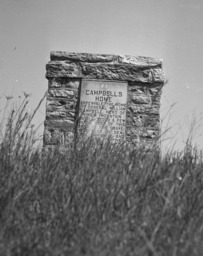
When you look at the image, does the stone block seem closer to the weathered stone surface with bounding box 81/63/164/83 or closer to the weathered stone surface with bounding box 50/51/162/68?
the weathered stone surface with bounding box 81/63/164/83

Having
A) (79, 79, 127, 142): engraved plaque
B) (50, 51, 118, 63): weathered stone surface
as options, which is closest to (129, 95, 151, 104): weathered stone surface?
(79, 79, 127, 142): engraved plaque

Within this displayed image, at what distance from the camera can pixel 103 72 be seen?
6.56 metres

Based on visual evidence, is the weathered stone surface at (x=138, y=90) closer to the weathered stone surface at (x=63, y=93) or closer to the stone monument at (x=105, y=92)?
the stone monument at (x=105, y=92)

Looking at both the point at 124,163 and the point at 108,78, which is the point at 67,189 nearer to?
the point at 124,163

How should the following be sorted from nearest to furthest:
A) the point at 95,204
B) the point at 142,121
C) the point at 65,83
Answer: the point at 95,204 < the point at 142,121 < the point at 65,83

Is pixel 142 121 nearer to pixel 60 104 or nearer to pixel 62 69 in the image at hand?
pixel 60 104

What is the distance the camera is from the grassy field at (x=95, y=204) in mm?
2035

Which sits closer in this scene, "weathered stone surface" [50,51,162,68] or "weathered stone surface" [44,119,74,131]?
"weathered stone surface" [44,119,74,131]

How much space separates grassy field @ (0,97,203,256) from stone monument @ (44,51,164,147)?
8.93ft

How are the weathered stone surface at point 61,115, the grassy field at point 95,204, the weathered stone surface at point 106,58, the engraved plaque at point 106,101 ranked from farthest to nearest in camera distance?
the weathered stone surface at point 106,58
the weathered stone surface at point 61,115
the engraved plaque at point 106,101
the grassy field at point 95,204

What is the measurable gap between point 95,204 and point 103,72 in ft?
14.0

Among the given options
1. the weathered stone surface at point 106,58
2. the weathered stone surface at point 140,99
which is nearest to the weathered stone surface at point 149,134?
the weathered stone surface at point 140,99

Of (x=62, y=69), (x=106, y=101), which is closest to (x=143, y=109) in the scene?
(x=106, y=101)

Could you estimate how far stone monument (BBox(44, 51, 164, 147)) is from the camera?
6414 mm
